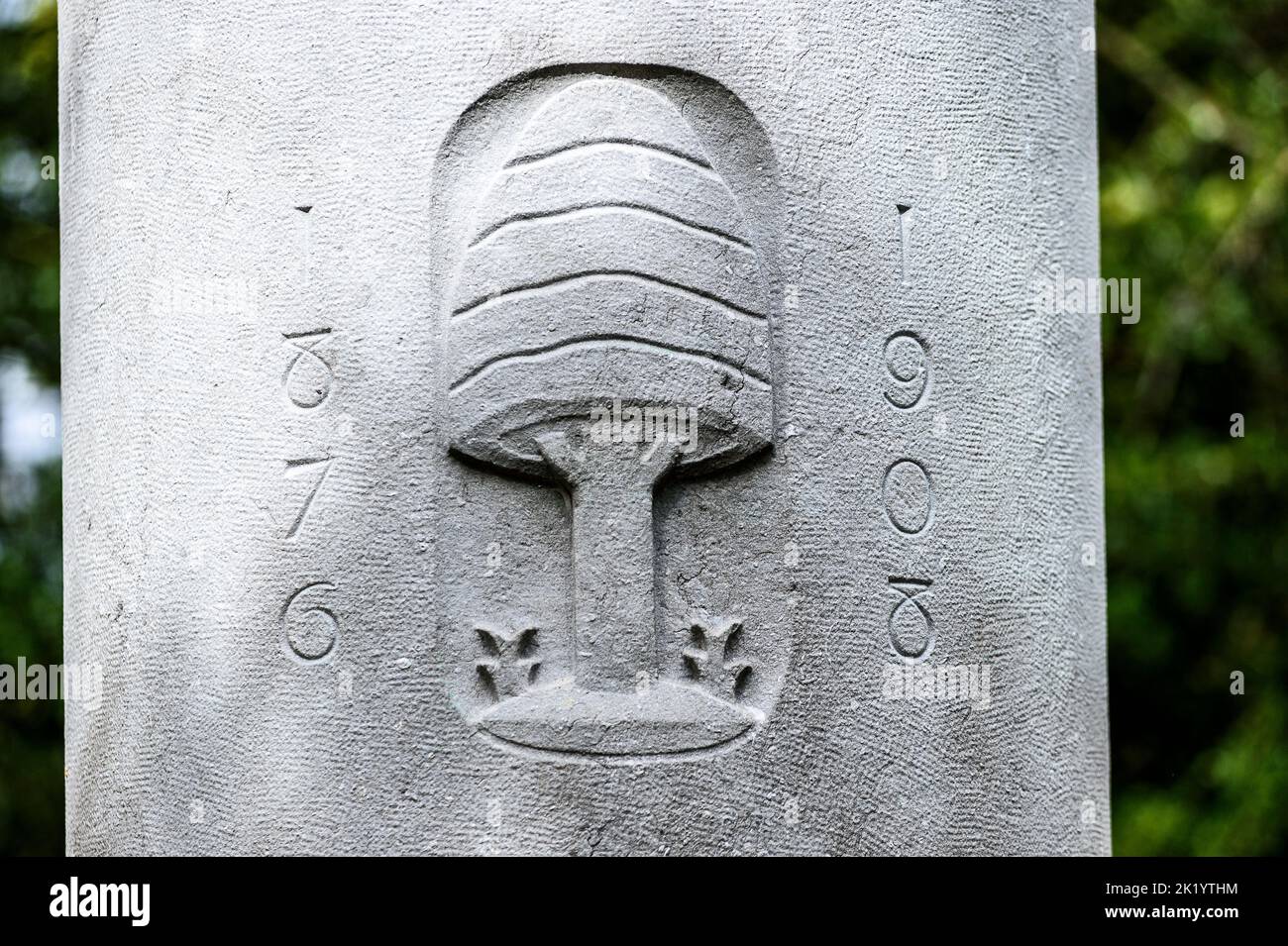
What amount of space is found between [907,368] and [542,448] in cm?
65

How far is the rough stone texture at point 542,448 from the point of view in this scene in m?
3.42

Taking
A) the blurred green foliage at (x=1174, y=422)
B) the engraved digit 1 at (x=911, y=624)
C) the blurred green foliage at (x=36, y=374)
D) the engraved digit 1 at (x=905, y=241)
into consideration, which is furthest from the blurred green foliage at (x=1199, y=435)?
the blurred green foliage at (x=36, y=374)

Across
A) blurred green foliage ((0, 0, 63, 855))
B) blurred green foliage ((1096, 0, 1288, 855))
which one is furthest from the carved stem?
blurred green foliage ((0, 0, 63, 855))

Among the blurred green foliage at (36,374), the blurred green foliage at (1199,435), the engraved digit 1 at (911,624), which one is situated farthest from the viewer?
the blurred green foliage at (36,374)

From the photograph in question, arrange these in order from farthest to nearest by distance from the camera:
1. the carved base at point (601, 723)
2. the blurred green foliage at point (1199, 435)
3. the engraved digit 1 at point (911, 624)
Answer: the blurred green foliage at point (1199, 435), the engraved digit 1 at point (911, 624), the carved base at point (601, 723)

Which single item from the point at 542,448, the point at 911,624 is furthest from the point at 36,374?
the point at 911,624

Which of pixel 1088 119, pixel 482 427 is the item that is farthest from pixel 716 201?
pixel 1088 119

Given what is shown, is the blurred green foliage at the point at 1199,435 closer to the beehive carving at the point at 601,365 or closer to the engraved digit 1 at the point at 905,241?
the engraved digit 1 at the point at 905,241

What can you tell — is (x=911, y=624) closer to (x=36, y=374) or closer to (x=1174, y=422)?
(x=1174, y=422)

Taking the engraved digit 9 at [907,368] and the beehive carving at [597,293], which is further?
the engraved digit 9 at [907,368]

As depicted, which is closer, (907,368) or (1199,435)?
(907,368)

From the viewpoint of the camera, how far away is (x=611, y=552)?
3.45 m

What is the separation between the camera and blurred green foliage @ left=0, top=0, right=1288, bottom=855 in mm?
6562

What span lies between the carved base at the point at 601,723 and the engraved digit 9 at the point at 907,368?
64 cm
